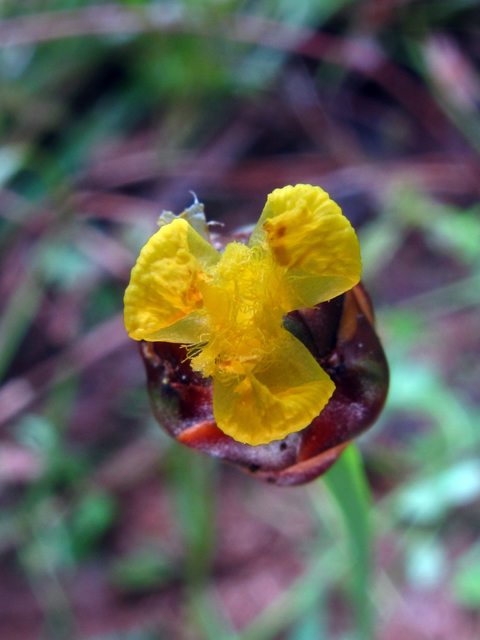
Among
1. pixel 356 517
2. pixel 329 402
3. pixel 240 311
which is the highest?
pixel 240 311

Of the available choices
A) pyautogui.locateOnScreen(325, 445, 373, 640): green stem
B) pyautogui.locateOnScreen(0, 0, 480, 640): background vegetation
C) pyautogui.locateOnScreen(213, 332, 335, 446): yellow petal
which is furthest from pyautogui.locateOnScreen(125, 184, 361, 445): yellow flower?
pyautogui.locateOnScreen(0, 0, 480, 640): background vegetation

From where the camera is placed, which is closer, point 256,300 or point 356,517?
point 256,300

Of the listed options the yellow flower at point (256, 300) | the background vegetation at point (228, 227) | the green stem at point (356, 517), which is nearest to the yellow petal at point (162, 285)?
the yellow flower at point (256, 300)

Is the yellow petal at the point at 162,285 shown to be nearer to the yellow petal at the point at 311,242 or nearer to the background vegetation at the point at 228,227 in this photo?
the yellow petal at the point at 311,242

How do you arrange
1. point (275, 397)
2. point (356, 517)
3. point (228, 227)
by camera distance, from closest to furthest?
point (275, 397) → point (356, 517) → point (228, 227)

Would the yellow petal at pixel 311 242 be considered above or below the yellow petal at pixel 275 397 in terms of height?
above

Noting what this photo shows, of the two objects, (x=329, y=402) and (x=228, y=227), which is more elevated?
(x=329, y=402)

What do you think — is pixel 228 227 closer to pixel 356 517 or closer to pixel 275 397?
pixel 356 517

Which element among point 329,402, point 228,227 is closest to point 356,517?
point 329,402
